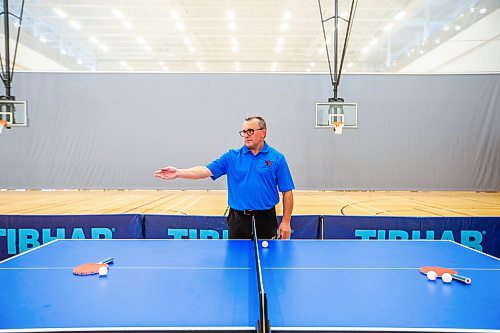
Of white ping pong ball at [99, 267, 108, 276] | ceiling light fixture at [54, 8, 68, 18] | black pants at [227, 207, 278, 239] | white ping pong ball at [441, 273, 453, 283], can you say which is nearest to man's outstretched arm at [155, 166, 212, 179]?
black pants at [227, 207, 278, 239]

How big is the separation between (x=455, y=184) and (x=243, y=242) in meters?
11.4

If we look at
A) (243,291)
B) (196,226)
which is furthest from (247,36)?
(243,291)

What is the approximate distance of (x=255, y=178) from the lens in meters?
3.98

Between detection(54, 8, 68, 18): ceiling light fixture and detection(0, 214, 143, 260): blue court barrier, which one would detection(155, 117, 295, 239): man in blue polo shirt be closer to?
detection(0, 214, 143, 260): blue court barrier

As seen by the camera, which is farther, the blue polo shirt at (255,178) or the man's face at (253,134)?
the blue polo shirt at (255,178)

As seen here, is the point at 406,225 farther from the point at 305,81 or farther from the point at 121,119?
the point at 121,119

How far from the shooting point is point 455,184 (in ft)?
41.0

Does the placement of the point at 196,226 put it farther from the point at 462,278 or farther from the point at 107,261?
the point at 462,278

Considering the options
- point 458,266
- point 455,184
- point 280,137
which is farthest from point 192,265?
point 455,184

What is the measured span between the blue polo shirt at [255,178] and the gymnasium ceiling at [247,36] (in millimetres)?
9778

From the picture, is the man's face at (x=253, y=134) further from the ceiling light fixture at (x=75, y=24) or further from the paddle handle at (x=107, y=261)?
the ceiling light fixture at (x=75, y=24)

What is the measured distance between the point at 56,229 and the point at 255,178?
283 cm

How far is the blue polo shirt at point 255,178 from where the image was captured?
3994 mm

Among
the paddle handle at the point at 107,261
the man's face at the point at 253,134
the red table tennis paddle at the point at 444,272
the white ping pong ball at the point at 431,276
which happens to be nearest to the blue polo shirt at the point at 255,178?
the man's face at the point at 253,134
